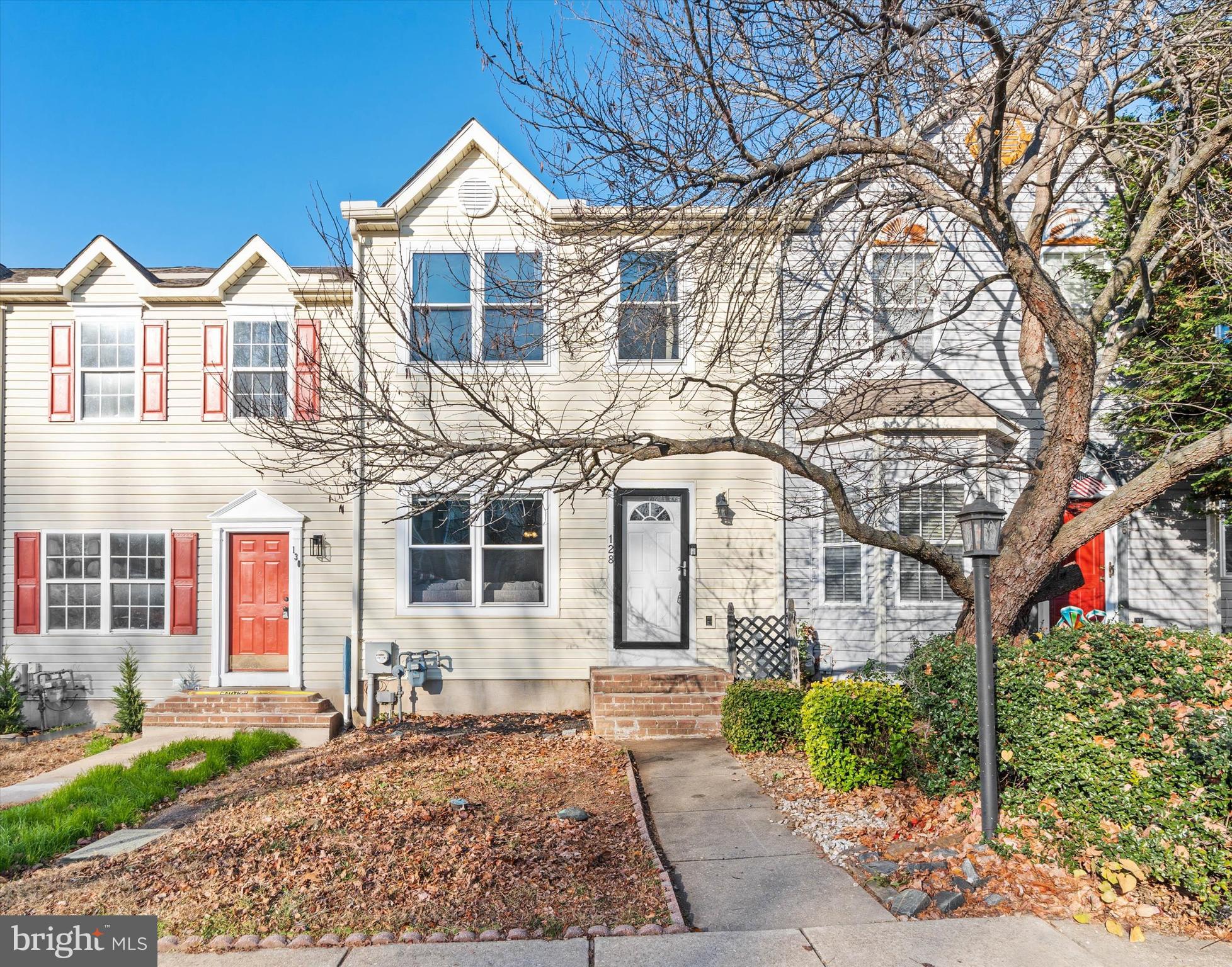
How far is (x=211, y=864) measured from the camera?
5.02 metres

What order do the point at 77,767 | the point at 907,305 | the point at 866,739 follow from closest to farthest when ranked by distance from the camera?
1. the point at 866,739
2. the point at 77,767
3. the point at 907,305

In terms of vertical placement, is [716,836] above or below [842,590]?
below

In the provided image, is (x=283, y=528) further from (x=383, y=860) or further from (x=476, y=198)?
(x=383, y=860)

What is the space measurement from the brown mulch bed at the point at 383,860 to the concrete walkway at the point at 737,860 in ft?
0.88

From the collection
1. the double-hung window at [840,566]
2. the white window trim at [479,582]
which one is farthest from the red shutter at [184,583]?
the double-hung window at [840,566]

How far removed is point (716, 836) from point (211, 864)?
344 cm

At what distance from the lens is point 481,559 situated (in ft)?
32.6

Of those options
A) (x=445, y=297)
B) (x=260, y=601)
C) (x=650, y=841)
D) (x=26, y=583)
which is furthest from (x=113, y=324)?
(x=650, y=841)

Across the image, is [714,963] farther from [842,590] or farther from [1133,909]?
[842,590]

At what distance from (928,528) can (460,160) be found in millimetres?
7687

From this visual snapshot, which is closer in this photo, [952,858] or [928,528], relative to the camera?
[952,858]

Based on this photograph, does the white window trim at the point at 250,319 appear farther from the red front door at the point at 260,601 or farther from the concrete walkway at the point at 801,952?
the concrete walkway at the point at 801,952

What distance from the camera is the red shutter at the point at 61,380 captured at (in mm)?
10562

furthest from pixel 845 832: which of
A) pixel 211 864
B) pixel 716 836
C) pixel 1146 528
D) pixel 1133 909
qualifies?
pixel 1146 528
